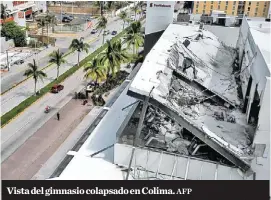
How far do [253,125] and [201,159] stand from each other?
15.1 ft

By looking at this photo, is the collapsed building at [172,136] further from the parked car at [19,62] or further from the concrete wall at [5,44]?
the concrete wall at [5,44]

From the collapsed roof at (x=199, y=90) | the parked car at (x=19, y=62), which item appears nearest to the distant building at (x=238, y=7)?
the parked car at (x=19, y=62)

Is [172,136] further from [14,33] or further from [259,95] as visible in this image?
[14,33]

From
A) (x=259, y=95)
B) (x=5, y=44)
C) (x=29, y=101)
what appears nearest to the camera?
(x=259, y=95)

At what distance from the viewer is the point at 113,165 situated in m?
20.2

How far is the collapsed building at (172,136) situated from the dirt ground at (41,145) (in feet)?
28.0

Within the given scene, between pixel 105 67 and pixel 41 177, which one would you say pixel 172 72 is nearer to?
pixel 41 177

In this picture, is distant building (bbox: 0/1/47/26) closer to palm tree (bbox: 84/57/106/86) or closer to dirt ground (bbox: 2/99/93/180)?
palm tree (bbox: 84/57/106/86)

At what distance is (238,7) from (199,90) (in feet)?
178

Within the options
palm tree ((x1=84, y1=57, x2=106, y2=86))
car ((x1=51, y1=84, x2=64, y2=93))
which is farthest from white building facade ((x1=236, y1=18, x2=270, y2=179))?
car ((x1=51, y1=84, x2=64, y2=93))

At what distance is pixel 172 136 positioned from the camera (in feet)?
67.8

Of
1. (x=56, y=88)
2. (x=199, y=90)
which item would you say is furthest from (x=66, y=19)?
(x=199, y=90)

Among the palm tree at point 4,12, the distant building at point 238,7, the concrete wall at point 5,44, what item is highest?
the distant building at point 238,7

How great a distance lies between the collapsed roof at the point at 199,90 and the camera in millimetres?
18953
